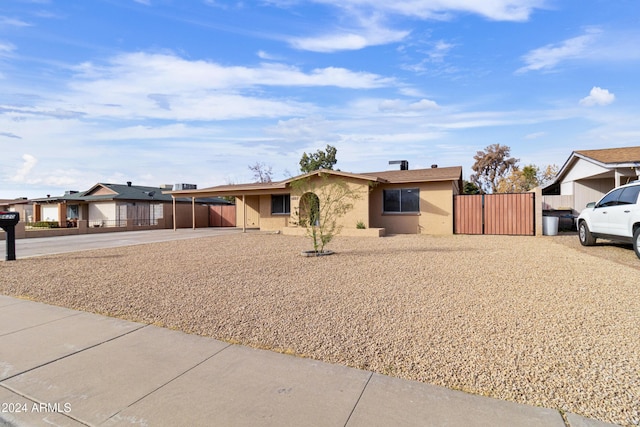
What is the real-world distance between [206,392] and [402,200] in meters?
16.1

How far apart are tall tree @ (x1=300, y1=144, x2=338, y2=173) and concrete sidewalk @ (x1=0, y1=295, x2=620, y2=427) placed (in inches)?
1523

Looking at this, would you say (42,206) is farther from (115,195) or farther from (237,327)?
(237,327)

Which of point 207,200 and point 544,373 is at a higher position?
point 207,200

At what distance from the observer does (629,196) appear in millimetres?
9250

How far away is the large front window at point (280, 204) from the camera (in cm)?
2211

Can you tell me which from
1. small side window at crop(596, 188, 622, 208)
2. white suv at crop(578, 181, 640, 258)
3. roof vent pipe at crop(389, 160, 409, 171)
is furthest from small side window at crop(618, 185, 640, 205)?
roof vent pipe at crop(389, 160, 409, 171)

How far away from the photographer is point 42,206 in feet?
110

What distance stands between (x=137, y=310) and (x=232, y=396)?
126 inches

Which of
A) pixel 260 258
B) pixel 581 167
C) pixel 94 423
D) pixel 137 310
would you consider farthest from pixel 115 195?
pixel 581 167

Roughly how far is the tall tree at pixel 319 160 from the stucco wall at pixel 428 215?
24.4m

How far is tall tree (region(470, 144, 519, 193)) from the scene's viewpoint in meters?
42.5

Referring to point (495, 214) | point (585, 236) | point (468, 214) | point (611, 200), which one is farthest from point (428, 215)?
point (611, 200)

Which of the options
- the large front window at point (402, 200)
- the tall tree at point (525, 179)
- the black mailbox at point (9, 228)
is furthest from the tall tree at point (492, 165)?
the black mailbox at point (9, 228)

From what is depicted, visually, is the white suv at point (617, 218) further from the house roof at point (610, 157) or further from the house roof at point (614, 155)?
the house roof at point (614, 155)
